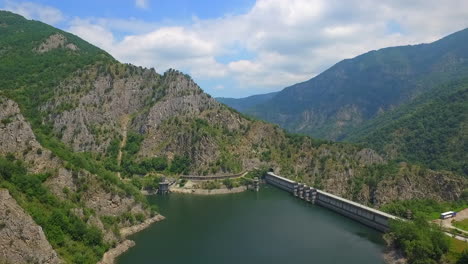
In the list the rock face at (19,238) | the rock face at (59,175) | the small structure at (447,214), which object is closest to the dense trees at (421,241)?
the small structure at (447,214)

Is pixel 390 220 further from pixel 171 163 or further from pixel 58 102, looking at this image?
pixel 58 102

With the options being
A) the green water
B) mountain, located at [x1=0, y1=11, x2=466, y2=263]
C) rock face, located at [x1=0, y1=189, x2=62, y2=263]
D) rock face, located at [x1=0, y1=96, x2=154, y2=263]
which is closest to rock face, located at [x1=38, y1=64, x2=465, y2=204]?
mountain, located at [x1=0, y1=11, x2=466, y2=263]

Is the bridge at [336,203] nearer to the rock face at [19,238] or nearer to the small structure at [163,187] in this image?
the small structure at [163,187]

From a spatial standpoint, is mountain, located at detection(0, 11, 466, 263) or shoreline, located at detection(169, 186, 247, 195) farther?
shoreline, located at detection(169, 186, 247, 195)

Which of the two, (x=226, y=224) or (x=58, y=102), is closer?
(x=226, y=224)

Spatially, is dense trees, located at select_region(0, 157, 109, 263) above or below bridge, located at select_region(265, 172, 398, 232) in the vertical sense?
above

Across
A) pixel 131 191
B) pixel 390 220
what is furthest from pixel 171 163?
pixel 390 220

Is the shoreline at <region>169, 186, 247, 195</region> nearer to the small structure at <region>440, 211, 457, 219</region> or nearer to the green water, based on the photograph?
the green water
